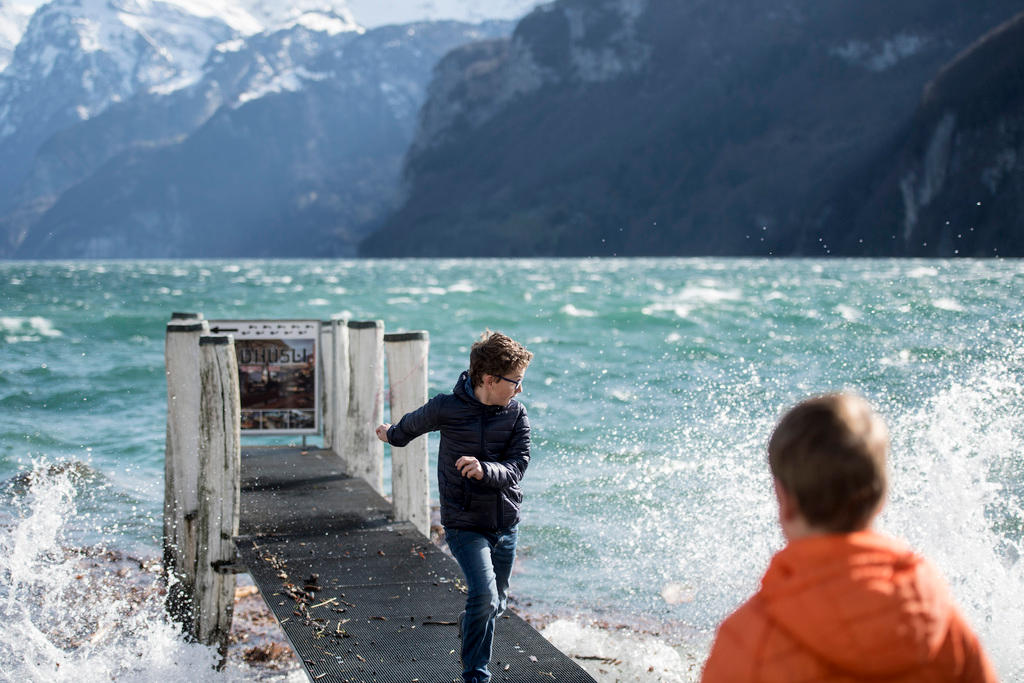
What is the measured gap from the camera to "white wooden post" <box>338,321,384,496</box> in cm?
907

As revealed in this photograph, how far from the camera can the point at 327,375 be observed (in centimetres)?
1049

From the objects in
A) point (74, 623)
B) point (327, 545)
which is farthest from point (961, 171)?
point (74, 623)

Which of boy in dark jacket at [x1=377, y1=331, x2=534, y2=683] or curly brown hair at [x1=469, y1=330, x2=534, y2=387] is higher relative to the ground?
curly brown hair at [x1=469, y1=330, x2=534, y2=387]

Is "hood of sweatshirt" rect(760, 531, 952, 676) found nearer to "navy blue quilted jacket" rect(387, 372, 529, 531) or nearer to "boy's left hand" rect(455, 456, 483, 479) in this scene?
"boy's left hand" rect(455, 456, 483, 479)

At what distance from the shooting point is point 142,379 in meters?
22.2

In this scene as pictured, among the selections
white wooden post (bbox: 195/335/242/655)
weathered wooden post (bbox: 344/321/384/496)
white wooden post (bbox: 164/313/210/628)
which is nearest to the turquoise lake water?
white wooden post (bbox: 164/313/210/628)

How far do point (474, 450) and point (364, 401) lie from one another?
4559 millimetres

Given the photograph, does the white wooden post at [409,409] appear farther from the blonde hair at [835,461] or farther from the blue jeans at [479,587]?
the blonde hair at [835,461]

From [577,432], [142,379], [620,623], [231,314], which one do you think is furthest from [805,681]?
[231,314]

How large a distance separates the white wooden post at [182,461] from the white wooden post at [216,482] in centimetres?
5

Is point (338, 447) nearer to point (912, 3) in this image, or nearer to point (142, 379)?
point (142, 379)

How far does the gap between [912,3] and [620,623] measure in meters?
186

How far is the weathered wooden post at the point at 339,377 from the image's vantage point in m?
10.1

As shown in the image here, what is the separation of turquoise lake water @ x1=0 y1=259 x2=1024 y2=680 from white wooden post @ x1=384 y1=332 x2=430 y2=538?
4.62 feet
